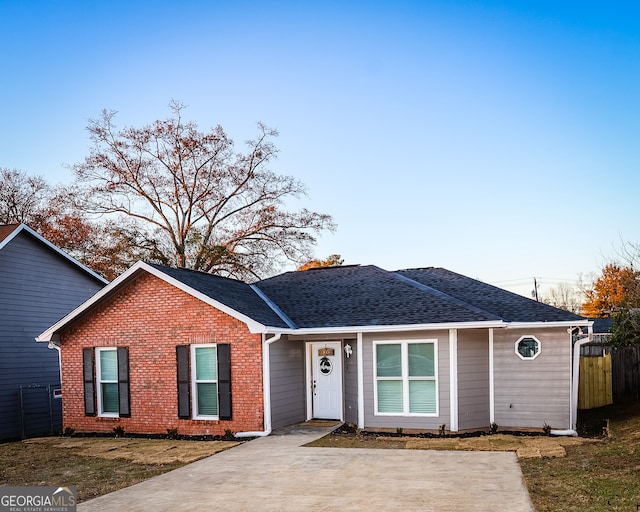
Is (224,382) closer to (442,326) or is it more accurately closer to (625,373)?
(442,326)

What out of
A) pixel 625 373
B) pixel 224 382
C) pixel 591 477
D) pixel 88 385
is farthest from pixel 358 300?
pixel 625 373

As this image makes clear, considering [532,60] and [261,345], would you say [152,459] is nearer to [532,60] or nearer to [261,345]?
[261,345]

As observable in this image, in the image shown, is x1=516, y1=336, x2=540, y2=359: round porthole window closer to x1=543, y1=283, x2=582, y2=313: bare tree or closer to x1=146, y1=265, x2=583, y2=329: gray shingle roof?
x1=146, y1=265, x2=583, y2=329: gray shingle roof

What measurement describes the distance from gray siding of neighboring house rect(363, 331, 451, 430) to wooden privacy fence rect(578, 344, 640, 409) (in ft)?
21.5

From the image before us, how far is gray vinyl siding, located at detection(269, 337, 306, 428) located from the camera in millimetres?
13945

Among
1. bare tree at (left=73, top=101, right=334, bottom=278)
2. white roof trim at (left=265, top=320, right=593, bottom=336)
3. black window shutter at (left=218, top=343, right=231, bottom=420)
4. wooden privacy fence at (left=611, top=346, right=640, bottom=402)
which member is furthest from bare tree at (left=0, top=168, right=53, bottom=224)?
wooden privacy fence at (left=611, top=346, right=640, bottom=402)

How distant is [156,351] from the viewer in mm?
14695

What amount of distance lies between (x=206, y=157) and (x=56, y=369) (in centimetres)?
1531

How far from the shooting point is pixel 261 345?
13.6 metres

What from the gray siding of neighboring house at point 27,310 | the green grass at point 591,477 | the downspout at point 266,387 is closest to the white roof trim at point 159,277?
the downspout at point 266,387

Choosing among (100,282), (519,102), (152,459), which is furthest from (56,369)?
(519,102)

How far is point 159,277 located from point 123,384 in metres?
3.01

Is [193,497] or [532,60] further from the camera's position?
Answer: [532,60]

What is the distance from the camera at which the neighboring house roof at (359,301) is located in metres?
13.4
